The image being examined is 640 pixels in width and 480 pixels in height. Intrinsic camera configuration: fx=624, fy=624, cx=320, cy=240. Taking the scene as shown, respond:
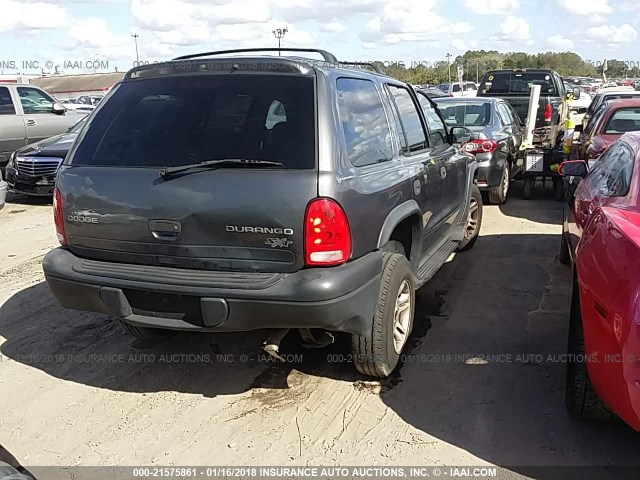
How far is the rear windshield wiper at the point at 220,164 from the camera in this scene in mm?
3242

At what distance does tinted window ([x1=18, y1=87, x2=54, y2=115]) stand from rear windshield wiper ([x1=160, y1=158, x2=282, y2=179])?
9.58 meters

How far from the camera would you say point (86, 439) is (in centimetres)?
329

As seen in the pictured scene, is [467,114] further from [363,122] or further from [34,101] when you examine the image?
[34,101]

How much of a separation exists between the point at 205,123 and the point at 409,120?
69.3 inches

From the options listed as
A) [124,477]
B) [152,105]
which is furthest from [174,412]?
[152,105]

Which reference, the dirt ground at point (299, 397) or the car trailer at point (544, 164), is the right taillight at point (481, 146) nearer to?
the car trailer at point (544, 164)

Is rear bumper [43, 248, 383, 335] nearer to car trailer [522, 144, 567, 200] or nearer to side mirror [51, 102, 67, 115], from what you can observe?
car trailer [522, 144, 567, 200]

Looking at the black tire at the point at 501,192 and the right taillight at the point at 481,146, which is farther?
the black tire at the point at 501,192

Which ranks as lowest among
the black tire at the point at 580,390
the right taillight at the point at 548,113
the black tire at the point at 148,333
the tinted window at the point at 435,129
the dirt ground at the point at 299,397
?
the dirt ground at the point at 299,397

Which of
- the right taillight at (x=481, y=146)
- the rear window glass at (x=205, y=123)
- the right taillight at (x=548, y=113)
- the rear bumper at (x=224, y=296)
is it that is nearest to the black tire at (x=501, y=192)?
the right taillight at (x=481, y=146)

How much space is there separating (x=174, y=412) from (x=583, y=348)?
2231 millimetres

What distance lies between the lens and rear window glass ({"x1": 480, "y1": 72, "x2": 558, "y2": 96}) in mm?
15227

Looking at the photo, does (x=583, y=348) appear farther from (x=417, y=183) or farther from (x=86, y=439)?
(x=86, y=439)

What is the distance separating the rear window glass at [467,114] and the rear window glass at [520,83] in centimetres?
598
